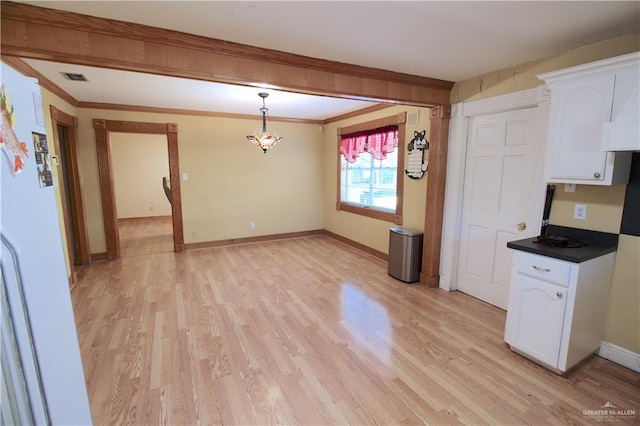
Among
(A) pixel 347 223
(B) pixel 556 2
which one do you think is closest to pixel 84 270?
(A) pixel 347 223

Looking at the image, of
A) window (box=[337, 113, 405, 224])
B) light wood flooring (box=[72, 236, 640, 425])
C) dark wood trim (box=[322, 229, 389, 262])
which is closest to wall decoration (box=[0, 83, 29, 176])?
light wood flooring (box=[72, 236, 640, 425])

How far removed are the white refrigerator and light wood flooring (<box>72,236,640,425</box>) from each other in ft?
3.26

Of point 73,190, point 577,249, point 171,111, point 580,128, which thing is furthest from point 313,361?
point 171,111

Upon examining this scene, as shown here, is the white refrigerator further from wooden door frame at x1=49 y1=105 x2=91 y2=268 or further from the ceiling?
wooden door frame at x1=49 y1=105 x2=91 y2=268

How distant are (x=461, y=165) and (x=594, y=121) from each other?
1.32 meters

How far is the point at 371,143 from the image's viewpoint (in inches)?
182

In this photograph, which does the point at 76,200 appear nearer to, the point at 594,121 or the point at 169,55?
the point at 169,55

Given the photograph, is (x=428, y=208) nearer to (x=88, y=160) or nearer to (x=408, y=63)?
(x=408, y=63)

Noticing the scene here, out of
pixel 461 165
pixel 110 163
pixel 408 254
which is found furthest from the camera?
pixel 110 163

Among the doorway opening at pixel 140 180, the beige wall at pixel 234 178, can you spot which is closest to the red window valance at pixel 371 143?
the beige wall at pixel 234 178

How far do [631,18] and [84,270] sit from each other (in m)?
6.04

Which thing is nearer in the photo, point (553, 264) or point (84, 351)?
point (553, 264)

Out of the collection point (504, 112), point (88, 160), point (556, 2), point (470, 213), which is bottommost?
point (470, 213)

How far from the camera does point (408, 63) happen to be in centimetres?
263
